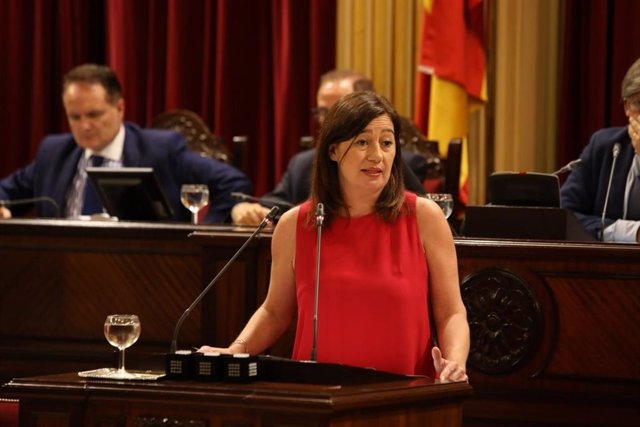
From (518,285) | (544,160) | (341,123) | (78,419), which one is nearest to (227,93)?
(544,160)

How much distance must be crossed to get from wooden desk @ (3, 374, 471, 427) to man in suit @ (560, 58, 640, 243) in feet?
6.99

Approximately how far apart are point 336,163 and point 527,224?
1.22 metres

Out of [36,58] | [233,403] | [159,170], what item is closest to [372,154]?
[233,403]

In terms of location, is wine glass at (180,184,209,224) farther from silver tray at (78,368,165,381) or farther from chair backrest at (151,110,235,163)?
silver tray at (78,368,165,381)

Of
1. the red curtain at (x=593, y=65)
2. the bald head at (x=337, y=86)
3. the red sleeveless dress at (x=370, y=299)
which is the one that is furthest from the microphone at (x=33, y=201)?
the red sleeveless dress at (x=370, y=299)

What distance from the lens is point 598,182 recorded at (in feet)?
15.8

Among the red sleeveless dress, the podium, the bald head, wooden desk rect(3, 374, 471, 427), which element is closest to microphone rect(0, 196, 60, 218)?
the bald head

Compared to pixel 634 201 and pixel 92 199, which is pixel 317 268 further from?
pixel 92 199

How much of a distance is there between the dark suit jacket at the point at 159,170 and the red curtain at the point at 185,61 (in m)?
1.26

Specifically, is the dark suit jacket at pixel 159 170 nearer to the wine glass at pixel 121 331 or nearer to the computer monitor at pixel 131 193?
the computer monitor at pixel 131 193

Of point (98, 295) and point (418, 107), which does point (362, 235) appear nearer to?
point (98, 295)

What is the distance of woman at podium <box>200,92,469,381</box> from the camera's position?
3053 millimetres

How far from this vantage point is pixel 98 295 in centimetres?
470

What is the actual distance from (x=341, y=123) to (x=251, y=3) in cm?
431
